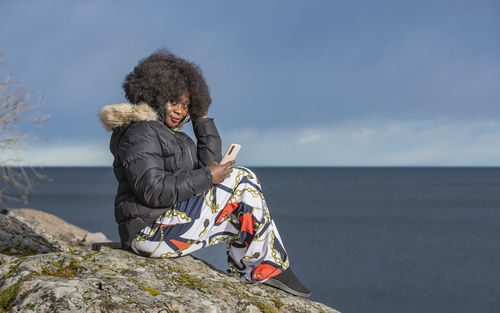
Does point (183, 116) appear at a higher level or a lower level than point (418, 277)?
higher

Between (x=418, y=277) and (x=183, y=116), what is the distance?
19.3m

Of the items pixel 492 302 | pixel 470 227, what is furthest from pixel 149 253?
pixel 470 227

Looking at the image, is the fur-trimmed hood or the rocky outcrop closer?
the rocky outcrop

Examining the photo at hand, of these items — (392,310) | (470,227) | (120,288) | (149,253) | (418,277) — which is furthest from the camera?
(470,227)

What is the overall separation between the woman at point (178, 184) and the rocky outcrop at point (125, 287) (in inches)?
7.1

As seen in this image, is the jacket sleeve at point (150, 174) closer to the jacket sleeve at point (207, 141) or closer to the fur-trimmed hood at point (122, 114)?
the fur-trimmed hood at point (122, 114)

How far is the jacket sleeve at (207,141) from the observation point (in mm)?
4191

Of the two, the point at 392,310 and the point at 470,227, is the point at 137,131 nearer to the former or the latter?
the point at 392,310

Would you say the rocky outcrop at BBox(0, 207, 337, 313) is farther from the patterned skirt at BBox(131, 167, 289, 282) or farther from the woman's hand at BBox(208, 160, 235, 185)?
the woman's hand at BBox(208, 160, 235, 185)

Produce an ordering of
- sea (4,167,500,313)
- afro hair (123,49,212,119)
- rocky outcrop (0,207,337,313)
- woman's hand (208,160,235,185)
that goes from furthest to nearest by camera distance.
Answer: sea (4,167,500,313) < afro hair (123,49,212,119) < woman's hand (208,160,235,185) < rocky outcrop (0,207,337,313)

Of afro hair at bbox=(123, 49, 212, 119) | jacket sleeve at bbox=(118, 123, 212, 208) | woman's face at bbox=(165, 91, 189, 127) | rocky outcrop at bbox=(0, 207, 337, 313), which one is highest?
afro hair at bbox=(123, 49, 212, 119)

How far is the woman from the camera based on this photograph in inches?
141

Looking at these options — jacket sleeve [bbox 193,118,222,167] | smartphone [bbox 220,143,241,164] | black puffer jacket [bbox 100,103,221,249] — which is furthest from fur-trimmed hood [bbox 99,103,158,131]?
smartphone [bbox 220,143,241,164]

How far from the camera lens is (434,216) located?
46469 mm
